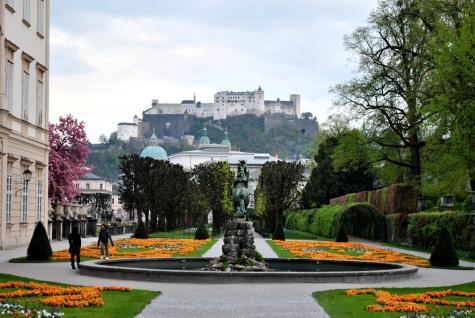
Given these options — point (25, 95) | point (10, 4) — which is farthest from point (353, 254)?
point (10, 4)

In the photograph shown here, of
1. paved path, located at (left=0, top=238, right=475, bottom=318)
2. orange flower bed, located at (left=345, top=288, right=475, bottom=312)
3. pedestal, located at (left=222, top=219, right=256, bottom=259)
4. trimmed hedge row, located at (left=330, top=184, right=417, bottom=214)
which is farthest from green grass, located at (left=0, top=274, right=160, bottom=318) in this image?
trimmed hedge row, located at (left=330, top=184, right=417, bottom=214)

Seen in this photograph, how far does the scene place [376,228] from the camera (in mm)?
57438

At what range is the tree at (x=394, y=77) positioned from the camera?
1981 inches

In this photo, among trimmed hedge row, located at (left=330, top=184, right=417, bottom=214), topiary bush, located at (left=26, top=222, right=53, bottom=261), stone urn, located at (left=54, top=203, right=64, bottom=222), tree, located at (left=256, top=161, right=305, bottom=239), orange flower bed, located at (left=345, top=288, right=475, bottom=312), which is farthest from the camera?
tree, located at (left=256, top=161, right=305, bottom=239)

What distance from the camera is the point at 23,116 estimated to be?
3844 centimetres

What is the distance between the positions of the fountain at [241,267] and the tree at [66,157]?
3629 cm

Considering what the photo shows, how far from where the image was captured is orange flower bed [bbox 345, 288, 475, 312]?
15.0m

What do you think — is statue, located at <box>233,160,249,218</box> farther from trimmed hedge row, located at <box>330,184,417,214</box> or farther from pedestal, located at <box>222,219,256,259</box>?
trimmed hedge row, located at <box>330,184,417,214</box>

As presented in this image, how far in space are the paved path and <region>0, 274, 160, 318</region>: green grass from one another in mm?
237

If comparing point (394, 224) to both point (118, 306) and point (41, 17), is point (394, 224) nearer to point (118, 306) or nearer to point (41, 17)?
point (41, 17)

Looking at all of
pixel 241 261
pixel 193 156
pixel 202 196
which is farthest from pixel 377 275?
pixel 193 156

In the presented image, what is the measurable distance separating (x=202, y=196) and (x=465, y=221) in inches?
1621

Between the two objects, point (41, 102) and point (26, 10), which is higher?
point (26, 10)

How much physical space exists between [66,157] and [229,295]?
168 feet
